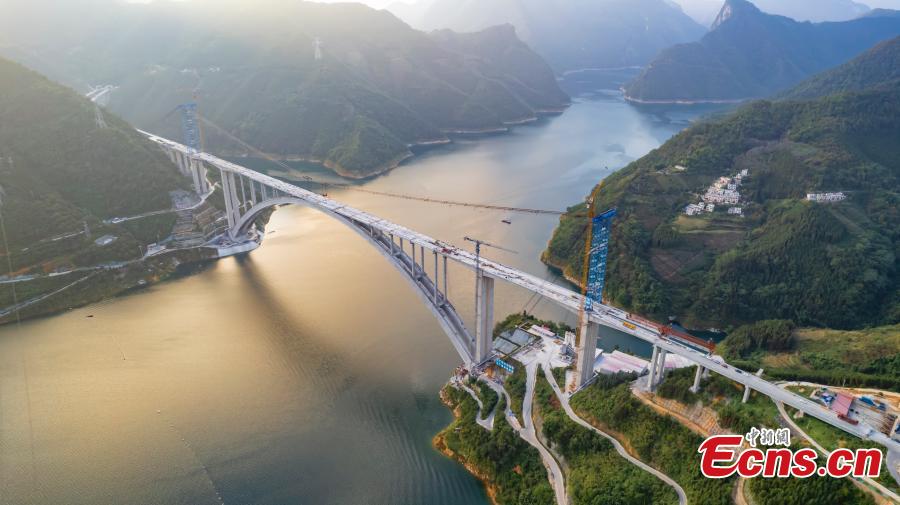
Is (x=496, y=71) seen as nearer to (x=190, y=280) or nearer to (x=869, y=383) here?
(x=190, y=280)

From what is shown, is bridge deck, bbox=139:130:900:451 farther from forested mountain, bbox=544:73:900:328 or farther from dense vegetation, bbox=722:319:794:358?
forested mountain, bbox=544:73:900:328

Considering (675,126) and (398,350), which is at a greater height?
(675,126)

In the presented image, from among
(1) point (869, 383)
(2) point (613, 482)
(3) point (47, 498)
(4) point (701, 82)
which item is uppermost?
(4) point (701, 82)

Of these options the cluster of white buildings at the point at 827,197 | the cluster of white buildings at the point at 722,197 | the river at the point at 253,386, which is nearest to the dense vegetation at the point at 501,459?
the river at the point at 253,386

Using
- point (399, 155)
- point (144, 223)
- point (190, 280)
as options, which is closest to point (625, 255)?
point (190, 280)

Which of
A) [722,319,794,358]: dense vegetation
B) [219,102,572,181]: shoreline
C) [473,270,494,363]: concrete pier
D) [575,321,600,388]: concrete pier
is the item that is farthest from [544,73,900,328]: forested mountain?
[219,102,572,181]: shoreline

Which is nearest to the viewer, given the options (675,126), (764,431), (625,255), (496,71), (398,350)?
(764,431)
